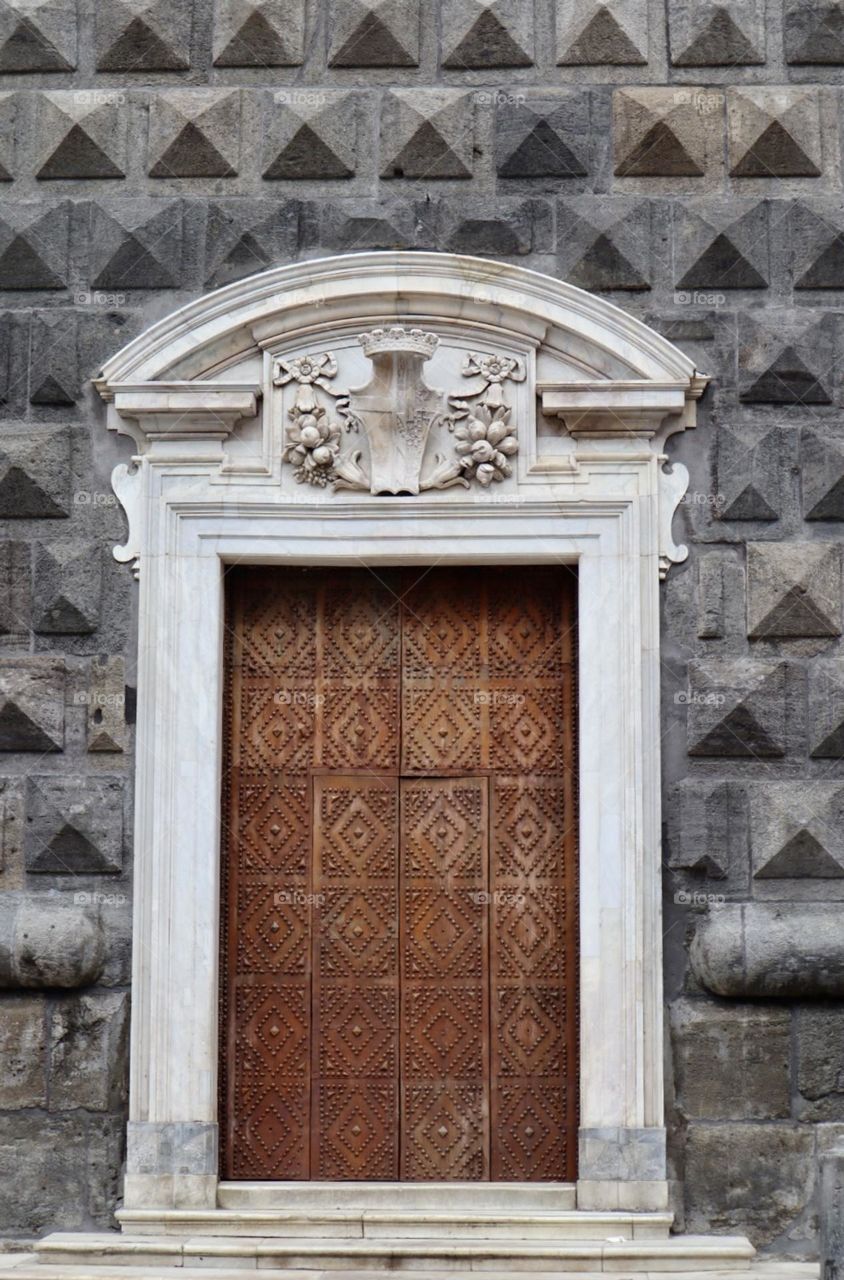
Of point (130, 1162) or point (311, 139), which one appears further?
point (311, 139)

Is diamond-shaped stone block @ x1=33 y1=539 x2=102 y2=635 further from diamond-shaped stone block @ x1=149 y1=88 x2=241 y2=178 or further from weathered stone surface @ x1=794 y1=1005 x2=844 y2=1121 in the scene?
weathered stone surface @ x1=794 y1=1005 x2=844 y2=1121

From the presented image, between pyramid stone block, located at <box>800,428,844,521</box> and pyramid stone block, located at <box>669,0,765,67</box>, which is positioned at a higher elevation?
pyramid stone block, located at <box>669,0,765,67</box>

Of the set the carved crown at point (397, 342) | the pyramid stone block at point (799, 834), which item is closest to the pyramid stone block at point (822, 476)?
the pyramid stone block at point (799, 834)

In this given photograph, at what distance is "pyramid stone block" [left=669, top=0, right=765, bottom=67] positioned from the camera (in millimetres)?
10336

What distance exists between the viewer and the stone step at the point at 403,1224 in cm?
941

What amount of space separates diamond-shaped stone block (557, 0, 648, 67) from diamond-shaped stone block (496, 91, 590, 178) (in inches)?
8.8

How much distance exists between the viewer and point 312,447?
33.0ft

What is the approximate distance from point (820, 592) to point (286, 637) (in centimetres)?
252

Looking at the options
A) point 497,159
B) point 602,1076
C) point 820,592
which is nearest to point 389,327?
point 497,159

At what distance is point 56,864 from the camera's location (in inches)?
389

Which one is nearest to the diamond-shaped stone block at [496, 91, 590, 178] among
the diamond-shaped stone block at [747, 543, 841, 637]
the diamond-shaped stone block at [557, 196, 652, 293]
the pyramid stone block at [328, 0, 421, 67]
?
the diamond-shaped stone block at [557, 196, 652, 293]

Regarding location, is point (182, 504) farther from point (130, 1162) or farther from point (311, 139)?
point (130, 1162)

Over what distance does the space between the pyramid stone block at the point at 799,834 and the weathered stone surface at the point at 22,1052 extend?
334 centimetres

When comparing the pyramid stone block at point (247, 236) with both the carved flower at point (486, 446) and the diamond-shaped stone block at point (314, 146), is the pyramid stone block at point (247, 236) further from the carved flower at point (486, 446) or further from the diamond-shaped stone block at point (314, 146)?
the carved flower at point (486, 446)
